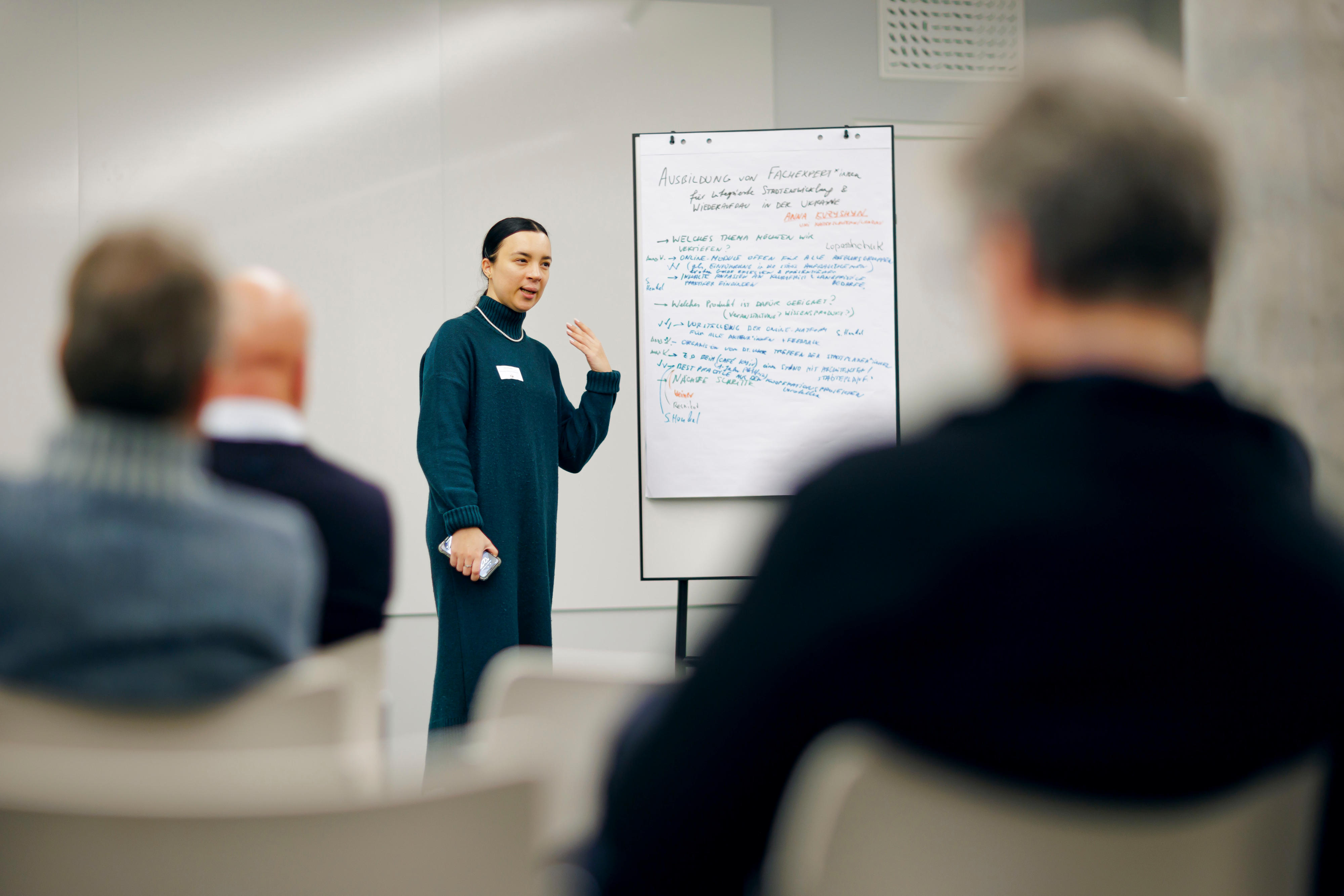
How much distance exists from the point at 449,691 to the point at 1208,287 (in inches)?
88.1

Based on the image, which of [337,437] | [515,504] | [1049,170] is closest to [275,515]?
[1049,170]

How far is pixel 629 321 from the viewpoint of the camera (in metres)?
4.05

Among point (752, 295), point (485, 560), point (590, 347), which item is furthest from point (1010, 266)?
point (752, 295)

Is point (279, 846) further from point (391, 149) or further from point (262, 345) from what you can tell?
point (391, 149)

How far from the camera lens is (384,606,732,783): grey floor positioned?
12.6 ft

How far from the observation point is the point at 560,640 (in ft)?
12.9

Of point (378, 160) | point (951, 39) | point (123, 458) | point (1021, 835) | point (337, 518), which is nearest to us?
point (1021, 835)

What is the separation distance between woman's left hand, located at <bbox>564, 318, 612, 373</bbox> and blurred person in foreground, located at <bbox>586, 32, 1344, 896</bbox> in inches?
93.9

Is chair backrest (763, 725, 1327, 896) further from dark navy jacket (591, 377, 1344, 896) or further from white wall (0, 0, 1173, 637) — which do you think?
white wall (0, 0, 1173, 637)

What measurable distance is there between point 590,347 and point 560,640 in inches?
53.4

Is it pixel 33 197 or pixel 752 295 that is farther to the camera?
pixel 33 197

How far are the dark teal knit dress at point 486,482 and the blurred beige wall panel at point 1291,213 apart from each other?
5.41ft

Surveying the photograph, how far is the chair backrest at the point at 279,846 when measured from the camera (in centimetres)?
59

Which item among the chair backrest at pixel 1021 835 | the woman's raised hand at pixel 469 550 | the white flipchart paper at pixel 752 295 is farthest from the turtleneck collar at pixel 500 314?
the chair backrest at pixel 1021 835
